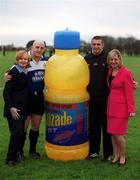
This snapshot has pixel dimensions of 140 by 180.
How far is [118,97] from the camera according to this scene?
664 centimetres

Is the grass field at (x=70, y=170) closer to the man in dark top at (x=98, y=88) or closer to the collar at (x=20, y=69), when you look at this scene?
the man in dark top at (x=98, y=88)

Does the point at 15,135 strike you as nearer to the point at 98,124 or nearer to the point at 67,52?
the point at 98,124

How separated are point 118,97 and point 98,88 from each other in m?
0.43

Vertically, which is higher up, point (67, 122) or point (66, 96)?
point (66, 96)

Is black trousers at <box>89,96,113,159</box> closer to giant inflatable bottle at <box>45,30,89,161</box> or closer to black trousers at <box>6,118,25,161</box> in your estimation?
giant inflatable bottle at <box>45,30,89,161</box>

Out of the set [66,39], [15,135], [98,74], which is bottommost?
[15,135]

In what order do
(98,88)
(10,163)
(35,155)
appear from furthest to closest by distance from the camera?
(35,155) → (98,88) → (10,163)

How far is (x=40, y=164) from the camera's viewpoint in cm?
691

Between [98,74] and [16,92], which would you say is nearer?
[16,92]

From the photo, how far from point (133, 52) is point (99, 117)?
73.0m

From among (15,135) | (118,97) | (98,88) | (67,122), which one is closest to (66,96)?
(67,122)

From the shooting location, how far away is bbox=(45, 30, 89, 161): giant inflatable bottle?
687 cm

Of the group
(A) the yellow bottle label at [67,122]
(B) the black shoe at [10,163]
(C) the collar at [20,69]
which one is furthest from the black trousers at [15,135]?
(C) the collar at [20,69]

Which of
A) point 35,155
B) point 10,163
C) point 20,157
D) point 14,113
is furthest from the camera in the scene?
point 35,155
